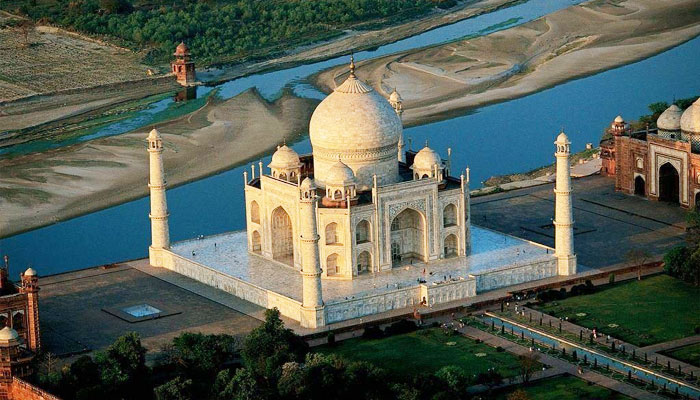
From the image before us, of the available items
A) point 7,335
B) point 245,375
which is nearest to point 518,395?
point 245,375

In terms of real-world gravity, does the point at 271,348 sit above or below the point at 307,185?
below

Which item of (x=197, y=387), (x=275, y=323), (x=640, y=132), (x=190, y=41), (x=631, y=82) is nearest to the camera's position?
(x=197, y=387)

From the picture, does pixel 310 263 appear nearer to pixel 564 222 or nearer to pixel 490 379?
pixel 490 379

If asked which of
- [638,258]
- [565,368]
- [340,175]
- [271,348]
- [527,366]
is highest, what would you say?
[340,175]

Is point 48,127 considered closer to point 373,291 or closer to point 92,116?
point 92,116

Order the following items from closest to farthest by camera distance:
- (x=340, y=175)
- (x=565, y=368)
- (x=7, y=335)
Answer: (x=7, y=335)
(x=565, y=368)
(x=340, y=175)

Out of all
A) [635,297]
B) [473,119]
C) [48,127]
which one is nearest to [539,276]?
[635,297]

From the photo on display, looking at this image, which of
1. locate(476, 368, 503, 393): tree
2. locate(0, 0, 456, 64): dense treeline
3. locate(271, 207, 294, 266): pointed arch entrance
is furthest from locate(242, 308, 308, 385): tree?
locate(0, 0, 456, 64): dense treeline
